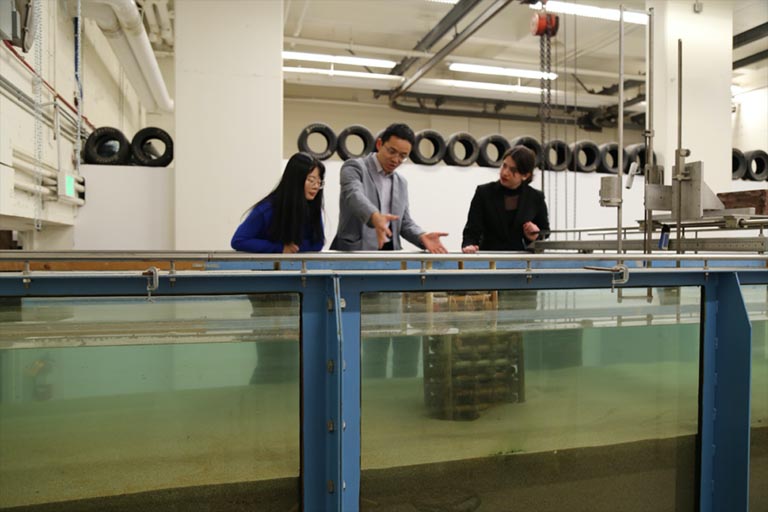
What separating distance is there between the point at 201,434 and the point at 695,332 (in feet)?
3.83

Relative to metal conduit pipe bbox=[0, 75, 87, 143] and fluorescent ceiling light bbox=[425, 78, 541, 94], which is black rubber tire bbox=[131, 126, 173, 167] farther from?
fluorescent ceiling light bbox=[425, 78, 541, 94]

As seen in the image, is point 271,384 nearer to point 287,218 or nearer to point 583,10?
point 287,218

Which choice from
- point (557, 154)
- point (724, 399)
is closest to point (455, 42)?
point (557, 154)

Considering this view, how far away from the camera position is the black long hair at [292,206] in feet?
5.26

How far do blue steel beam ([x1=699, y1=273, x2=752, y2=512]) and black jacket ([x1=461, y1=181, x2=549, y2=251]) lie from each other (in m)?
0.82

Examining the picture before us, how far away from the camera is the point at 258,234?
1.62 metres

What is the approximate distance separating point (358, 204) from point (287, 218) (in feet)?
0.77

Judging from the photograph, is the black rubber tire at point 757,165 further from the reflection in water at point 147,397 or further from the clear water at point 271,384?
the reflection in water at point 147,397

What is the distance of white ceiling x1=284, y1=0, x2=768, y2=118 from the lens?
432 cm

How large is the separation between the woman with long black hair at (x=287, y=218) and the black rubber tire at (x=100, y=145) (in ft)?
6.47

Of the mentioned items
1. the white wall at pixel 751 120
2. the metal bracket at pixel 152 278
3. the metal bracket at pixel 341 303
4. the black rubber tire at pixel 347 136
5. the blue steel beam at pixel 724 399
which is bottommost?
the blue steel beam at pixel 724 399

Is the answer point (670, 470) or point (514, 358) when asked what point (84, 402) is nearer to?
point (514, 358)

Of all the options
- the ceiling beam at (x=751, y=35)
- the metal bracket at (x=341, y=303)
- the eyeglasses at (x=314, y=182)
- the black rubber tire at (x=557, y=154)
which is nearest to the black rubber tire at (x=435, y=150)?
the black rubber tire at (x=557, y=154)

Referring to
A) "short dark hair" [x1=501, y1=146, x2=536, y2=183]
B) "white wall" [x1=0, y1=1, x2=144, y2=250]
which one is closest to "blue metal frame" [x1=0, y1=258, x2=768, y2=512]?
"short dark hair" [x1=501, y1=146, x2=536, y2=183]
